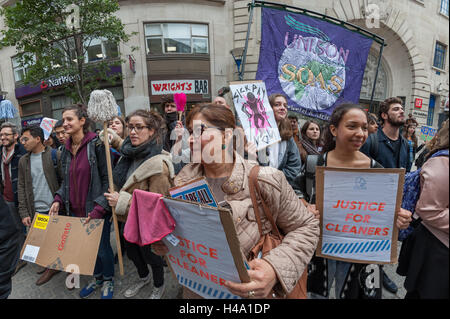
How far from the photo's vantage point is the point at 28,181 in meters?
2.89

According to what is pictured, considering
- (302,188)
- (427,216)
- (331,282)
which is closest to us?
(427,216)

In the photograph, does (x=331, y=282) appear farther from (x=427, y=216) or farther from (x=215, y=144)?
(x=215, y=144)

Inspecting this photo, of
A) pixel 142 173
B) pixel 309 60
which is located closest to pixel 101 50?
pixel 309 60

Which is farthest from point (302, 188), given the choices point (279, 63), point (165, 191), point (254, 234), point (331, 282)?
point (279, 63)

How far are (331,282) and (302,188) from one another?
2.48ft

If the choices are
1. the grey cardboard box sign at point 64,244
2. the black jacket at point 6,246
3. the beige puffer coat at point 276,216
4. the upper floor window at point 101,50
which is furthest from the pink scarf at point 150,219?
the upper floor window at point 101,50

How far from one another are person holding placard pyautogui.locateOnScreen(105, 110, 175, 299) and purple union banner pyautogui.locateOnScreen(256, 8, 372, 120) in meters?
2.49

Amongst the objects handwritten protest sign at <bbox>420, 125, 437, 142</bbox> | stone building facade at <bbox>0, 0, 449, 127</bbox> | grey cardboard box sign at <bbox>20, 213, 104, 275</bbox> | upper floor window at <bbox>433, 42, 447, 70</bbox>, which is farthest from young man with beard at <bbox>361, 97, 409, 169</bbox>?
upper floor window at <bbox>433, 42, 447, 70</bbox>

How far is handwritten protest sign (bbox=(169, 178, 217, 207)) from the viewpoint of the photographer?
0.96m

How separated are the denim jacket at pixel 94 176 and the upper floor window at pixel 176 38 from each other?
10609 mm

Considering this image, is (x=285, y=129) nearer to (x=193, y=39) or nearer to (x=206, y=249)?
(x=206, y=249)

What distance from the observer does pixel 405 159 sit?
260cm

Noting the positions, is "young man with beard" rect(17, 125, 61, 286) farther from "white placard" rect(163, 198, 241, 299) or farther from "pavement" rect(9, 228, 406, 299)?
"white placard" rect(163, 198, 241, 299)

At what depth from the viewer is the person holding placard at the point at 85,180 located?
2.36 meters
